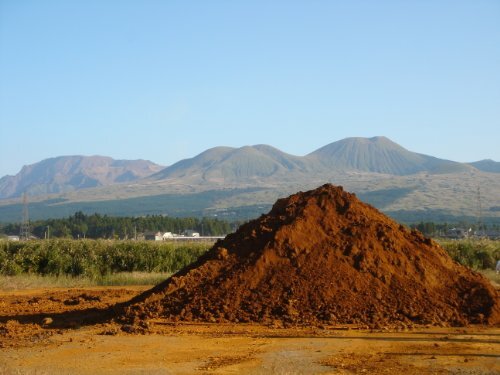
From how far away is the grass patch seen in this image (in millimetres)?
25250

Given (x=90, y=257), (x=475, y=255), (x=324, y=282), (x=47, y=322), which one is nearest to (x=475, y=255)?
(x=475, y=255)

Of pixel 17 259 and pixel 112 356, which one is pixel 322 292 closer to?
pixel 112 356

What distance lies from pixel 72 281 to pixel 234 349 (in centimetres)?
1526

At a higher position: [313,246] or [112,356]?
[313,246]

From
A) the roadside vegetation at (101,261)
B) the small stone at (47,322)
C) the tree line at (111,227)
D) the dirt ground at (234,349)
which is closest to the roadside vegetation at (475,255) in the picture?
the roadside vegetation at (101,261)

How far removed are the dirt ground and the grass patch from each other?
928 centimetres

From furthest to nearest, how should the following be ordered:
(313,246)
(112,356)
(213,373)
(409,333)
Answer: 1. (313,246)
2. (409,333)
3. (112,356)
4. (213,373)

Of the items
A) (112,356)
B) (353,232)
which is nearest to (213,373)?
(112,356)

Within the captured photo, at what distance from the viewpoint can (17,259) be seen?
27844mm

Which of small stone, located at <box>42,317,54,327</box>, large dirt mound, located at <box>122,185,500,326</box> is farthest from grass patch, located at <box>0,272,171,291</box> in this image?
large dirt mound, located at <box>122,185,500,326</box>

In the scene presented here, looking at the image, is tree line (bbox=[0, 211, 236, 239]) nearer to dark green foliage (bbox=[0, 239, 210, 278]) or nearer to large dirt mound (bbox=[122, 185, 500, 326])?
dark green foliage (bbox=[0, 239, 210, 278])

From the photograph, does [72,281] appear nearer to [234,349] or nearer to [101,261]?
[101,261]

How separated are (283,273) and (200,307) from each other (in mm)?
1908

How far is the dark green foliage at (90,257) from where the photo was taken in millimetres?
28156
